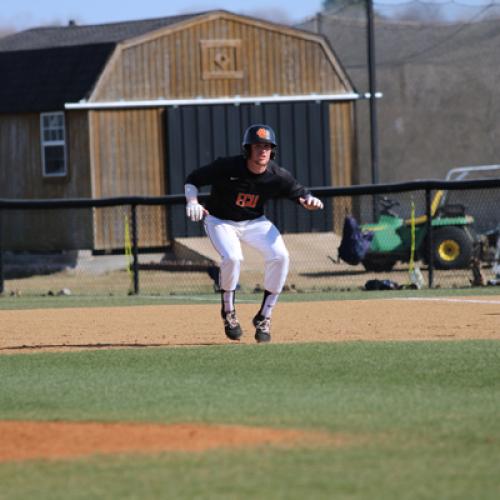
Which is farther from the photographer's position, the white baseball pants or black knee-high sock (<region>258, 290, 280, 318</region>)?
black knee-high sock (<region>258, 290, 280, 318</region>)

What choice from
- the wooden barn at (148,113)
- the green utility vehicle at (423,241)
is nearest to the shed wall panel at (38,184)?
the wooden barn at (148,113)

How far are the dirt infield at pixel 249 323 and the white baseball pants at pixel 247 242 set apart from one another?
1.85 ft

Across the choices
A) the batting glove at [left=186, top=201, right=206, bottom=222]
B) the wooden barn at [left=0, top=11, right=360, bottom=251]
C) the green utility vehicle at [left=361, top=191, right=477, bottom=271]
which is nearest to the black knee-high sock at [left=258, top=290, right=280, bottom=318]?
the batting glove at [left=186, top=201, right=206, bottom=222]

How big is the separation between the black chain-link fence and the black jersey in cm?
869

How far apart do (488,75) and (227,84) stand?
12666 millimetres

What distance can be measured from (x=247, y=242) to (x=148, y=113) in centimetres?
1863

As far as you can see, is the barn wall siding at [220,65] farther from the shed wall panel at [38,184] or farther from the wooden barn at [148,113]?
the shed wall panel at [38,184]

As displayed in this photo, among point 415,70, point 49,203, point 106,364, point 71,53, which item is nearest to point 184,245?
point 71,53

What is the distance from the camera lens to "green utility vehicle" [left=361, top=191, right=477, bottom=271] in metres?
24.0

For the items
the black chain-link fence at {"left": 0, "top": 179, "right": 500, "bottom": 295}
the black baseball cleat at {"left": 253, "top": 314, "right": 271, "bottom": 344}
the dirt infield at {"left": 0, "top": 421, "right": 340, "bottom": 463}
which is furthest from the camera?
the black chain-link fence at {"left": 0, "top": 179, "right": 500, "bottom": 295}

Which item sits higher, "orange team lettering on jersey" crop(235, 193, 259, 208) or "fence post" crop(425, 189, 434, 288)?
"orange team lettering on jersey" crop(235, 193, 259, 208)

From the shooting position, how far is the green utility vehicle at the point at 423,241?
944 inches

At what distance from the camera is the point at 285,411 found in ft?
26.8

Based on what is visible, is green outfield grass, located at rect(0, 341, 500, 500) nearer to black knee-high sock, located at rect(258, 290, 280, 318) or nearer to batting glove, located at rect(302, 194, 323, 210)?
black knee-high sock, located at rect(258, 290, 280, 318)
